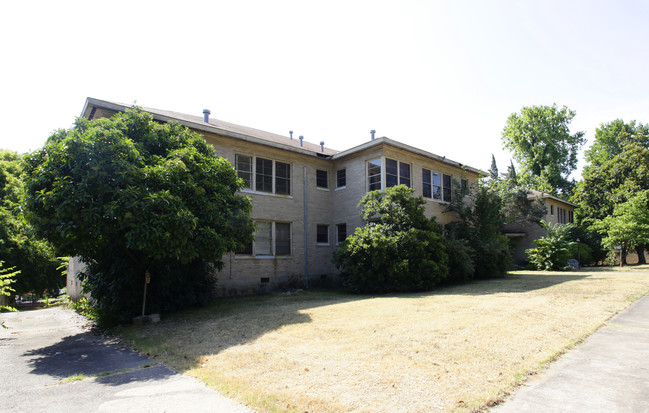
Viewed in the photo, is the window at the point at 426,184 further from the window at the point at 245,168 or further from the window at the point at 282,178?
the window at the point at 245,168

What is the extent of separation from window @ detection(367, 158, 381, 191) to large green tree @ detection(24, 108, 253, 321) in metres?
7.80

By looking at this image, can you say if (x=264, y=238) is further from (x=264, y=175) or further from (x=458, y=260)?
(x=458, y=260)

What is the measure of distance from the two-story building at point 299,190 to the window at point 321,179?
0.05 metres

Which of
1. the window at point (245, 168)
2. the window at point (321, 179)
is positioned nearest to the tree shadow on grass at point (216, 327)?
the window at point (245, 168)

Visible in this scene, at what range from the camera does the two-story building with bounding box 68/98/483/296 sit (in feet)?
49.9

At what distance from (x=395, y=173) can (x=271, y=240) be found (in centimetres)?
658

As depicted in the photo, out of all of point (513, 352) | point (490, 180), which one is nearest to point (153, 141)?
point (513, 352)

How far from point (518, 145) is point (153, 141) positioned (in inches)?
1880

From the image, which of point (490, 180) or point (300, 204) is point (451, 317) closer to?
point (300, 204)

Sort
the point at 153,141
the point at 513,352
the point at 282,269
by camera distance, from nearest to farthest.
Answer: the point at 513,352 → the point at 153,141 → the point at 282,269

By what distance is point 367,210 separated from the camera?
15109mm

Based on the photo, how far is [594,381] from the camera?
4340mm

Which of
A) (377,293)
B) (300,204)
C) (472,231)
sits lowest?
(377,293)

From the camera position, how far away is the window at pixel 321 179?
18391 millimetres
